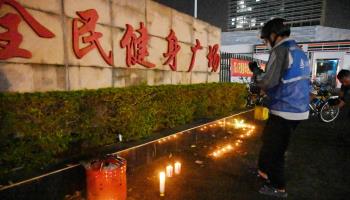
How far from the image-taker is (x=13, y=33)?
13.8 feet

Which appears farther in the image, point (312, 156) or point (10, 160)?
point (312, 156)

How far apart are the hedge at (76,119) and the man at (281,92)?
2804mm

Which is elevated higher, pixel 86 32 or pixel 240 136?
pixel 86 32

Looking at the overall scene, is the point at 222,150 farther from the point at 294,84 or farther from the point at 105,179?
the point at 105,179

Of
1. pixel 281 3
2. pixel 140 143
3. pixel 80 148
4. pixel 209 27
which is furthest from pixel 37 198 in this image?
pixel 281 3

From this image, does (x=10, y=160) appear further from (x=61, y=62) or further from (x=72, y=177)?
(x=61, y=62)

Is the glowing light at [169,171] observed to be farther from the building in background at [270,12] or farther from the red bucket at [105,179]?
the building in background at [270,12]

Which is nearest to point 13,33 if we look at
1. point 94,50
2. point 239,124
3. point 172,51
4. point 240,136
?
point 94,50

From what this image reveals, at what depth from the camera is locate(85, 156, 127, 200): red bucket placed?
11.3 ft

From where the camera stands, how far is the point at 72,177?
381 centimetres

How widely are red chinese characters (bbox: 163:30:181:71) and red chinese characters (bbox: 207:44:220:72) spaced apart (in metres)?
2.56

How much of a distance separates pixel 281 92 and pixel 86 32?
4.27 metres

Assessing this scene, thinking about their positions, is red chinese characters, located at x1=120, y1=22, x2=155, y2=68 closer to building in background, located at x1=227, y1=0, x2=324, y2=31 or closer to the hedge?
the hedge

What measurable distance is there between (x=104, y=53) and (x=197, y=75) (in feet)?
15.9
